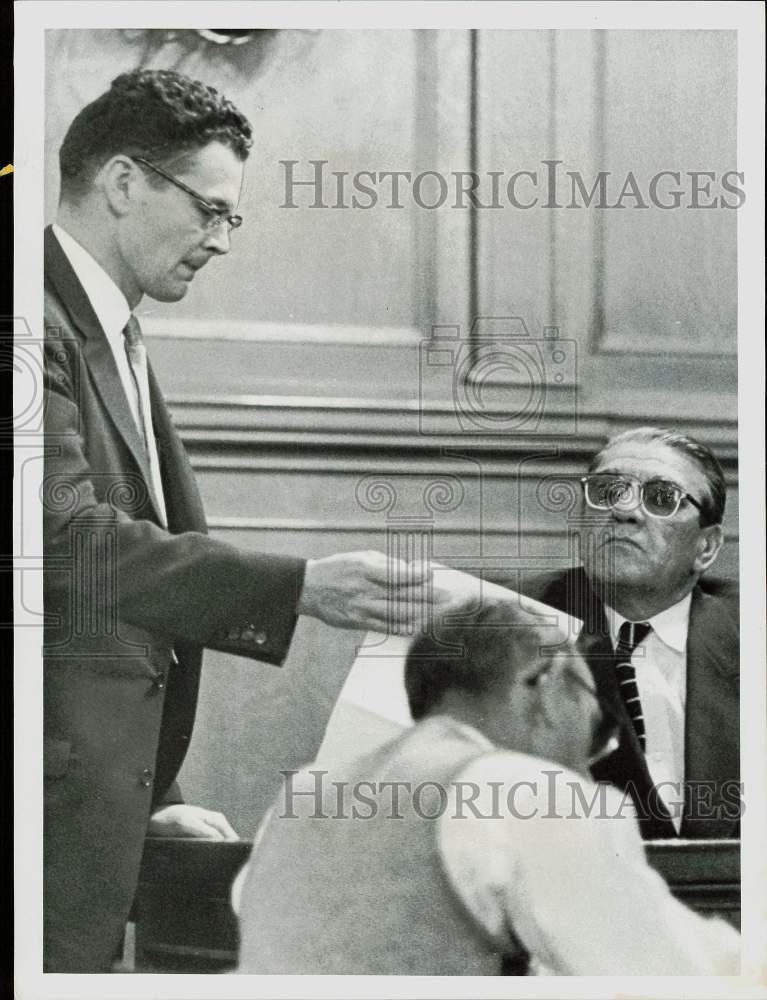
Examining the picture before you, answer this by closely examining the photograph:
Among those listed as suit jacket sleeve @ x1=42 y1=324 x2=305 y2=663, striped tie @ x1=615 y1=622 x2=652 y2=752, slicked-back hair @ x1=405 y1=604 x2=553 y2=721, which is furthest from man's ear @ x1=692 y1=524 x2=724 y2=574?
suit jacket sleeve @ x1=42 y1=324 x2=305 y2=663

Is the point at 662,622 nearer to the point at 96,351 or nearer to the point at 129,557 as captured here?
the point at 129,557

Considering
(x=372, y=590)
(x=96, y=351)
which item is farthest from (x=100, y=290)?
(x=372, y=590)

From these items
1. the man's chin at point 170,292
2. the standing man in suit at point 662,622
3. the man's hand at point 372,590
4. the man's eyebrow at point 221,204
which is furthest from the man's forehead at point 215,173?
the standing man in suit at point 662,622

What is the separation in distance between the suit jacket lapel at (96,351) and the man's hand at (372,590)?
0.42m

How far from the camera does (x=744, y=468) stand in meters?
2.88

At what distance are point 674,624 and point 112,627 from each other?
1355 millimetres

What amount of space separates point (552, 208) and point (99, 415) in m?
1.21

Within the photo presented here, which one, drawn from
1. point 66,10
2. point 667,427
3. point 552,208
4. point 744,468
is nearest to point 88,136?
point 66,10

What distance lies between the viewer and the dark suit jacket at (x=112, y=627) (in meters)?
2.79

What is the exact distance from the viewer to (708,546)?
2.89 metres

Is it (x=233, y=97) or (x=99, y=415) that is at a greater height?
(x=233, y=97)

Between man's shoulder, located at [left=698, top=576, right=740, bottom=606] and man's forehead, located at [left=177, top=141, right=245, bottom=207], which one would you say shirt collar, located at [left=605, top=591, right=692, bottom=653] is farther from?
man's forehead, located at [left=177, top=141, right=245, bottom=207]

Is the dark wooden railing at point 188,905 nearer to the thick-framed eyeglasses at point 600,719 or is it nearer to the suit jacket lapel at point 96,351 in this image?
the thick-framed eyeglasses at point 600,719

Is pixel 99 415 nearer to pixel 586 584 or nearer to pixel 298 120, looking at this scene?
pixel 298 120
